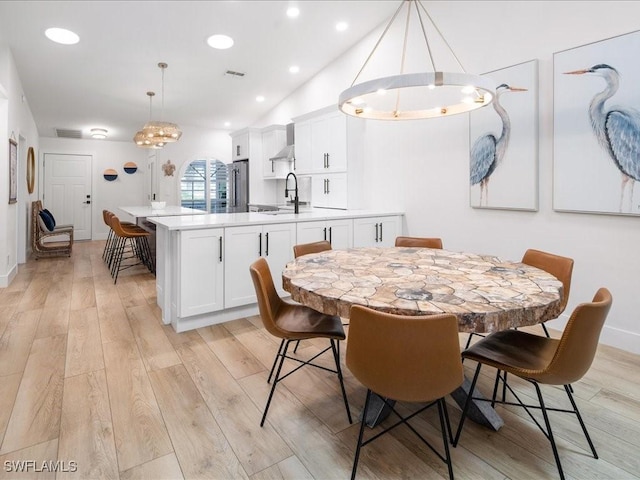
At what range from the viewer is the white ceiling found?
390cm

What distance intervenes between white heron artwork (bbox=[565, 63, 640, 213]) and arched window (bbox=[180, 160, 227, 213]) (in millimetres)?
7743

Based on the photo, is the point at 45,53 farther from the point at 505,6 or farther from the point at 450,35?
the point at 505,6

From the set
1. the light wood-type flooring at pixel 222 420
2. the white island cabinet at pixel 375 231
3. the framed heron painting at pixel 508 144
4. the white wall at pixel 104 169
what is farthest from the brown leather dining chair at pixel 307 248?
the white wall at pixel 104 169

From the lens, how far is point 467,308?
53.8 inches

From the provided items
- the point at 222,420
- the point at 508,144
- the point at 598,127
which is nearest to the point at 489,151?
the point at 508,144

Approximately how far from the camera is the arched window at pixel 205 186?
888cm

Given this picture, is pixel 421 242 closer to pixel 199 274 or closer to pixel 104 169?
pixel 199 274

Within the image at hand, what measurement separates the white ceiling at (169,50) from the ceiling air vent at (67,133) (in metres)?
0.76

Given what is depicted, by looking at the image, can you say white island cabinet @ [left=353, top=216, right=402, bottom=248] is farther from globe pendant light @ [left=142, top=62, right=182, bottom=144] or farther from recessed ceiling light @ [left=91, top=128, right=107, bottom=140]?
recessed ceiling light @ [left=91, top=128, right=107, bottom=140]

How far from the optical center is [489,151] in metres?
3.56

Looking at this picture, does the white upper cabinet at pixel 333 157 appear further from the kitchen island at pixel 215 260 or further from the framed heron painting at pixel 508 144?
the framed heron painting at pixel 508 144

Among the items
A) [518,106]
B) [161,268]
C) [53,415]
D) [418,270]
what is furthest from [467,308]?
[161,268]

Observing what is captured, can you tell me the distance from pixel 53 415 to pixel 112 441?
452mm

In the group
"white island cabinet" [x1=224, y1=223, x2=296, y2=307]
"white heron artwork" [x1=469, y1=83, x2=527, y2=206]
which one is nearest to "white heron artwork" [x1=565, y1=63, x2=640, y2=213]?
"white heron artwork" [x1=469, y1=83, x2=527, y2=206]
